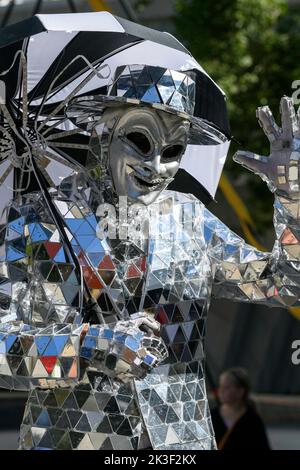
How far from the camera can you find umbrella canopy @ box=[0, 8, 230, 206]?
13.8ft

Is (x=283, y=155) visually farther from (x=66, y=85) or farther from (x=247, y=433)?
(x=247, y=433)

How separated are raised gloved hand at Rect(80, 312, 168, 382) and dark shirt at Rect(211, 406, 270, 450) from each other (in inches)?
143

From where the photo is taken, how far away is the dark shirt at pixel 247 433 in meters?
7.01

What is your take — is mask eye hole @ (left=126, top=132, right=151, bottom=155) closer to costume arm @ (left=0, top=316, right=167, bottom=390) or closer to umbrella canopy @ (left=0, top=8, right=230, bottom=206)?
umbrella canopy @ (left=0, top=8, right=230, bottom=206)

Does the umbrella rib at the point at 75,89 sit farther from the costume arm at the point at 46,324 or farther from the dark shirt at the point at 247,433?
the dark shirt at the point at 247,433

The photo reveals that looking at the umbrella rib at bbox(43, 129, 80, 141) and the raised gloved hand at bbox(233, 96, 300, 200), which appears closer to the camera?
the raised gloved hand at bbox(233, 96, 300, 200)

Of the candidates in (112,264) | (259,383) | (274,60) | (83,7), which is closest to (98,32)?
(112,264)

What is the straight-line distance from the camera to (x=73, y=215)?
3812 millimetres

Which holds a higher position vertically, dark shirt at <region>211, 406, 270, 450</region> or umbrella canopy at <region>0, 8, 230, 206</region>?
umbrella canopy at <region>0, 8, 230, 206</region>

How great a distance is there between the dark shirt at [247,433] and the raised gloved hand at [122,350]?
3.62 meters

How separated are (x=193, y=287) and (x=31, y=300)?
527mm

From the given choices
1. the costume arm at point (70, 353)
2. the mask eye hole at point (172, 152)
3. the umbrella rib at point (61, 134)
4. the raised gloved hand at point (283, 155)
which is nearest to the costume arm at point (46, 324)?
the costume arm at point (70, 353)

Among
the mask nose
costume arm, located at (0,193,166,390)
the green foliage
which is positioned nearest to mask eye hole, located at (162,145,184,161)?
the mask nose

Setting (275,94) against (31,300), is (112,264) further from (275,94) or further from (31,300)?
(275,94)
